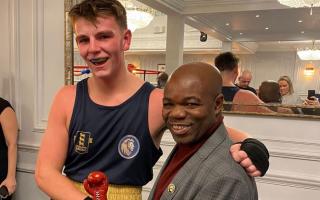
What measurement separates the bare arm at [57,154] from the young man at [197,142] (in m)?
0.31

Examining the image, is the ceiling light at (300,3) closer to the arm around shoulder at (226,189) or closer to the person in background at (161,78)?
the person in background at (161,78)

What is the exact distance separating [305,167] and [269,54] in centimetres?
64

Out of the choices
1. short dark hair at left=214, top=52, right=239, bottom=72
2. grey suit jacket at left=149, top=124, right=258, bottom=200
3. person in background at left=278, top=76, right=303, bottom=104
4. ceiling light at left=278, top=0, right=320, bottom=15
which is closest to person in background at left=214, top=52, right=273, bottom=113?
short dark hair at left=214, top=52, right=239, bottom=72

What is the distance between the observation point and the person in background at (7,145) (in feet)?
6.42

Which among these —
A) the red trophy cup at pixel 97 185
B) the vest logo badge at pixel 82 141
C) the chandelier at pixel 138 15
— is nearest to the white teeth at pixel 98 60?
the vest logo badge at pixel 82 141

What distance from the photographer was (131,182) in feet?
3.61

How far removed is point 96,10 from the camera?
100 centimetres

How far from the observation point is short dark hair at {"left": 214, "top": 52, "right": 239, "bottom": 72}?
1781mm

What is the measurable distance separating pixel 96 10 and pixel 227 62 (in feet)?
3.24

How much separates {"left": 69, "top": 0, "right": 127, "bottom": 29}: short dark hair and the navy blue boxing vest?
0.28 m

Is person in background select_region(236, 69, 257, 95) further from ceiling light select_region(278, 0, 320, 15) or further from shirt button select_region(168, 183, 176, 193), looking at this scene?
shirt button select_region(168, 183, 176, 193)

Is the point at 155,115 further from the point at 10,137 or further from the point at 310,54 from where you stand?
the point at 10,137

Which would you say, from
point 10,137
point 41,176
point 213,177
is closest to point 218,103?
point 213,177

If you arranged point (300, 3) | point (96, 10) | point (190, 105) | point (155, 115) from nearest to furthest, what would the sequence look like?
point (190, 105) → point (96, 10) → point (155, 115) → point (300, 3)
